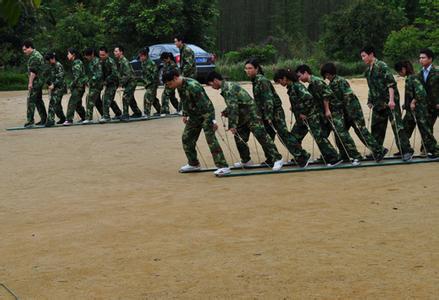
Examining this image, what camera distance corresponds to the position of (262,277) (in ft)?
20.0

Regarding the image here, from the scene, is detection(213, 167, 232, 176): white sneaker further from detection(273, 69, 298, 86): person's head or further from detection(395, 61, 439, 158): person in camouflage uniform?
detection(395, 61, 439, 158): person in camouflage uniform

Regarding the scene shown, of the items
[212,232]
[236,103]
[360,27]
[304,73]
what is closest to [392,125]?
[304,73]

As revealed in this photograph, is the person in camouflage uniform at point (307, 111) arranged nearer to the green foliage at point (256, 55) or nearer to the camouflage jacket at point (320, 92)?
the camouflage jacket at point (320, 92)

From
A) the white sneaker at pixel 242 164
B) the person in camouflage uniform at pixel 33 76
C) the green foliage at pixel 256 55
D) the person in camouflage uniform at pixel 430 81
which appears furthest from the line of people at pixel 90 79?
the green foliage at pixel 256 55

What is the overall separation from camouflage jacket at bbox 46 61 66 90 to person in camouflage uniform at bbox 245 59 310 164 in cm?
728

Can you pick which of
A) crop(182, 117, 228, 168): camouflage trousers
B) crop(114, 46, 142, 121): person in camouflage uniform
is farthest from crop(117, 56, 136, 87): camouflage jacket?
crop(182, 117, 228, 168): camouflage trousers

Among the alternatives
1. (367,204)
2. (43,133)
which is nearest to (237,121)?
(367,204)

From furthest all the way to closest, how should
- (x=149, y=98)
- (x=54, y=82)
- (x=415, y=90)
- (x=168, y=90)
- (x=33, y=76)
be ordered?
1. (x=149, y=98)
2. (x=168, y=90)
3. (x=54, y=82)
4. (x=33, y=76)
5. (x=415, y=90)

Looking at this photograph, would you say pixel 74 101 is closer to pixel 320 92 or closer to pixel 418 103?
pixel 320 92

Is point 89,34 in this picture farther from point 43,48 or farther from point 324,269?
point 324,269

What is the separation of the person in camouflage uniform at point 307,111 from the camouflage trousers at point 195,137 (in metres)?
1.11

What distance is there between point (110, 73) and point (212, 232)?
10948 mm

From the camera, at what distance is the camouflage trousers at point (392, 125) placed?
1161 centimetres

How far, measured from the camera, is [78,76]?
18.0 meters
